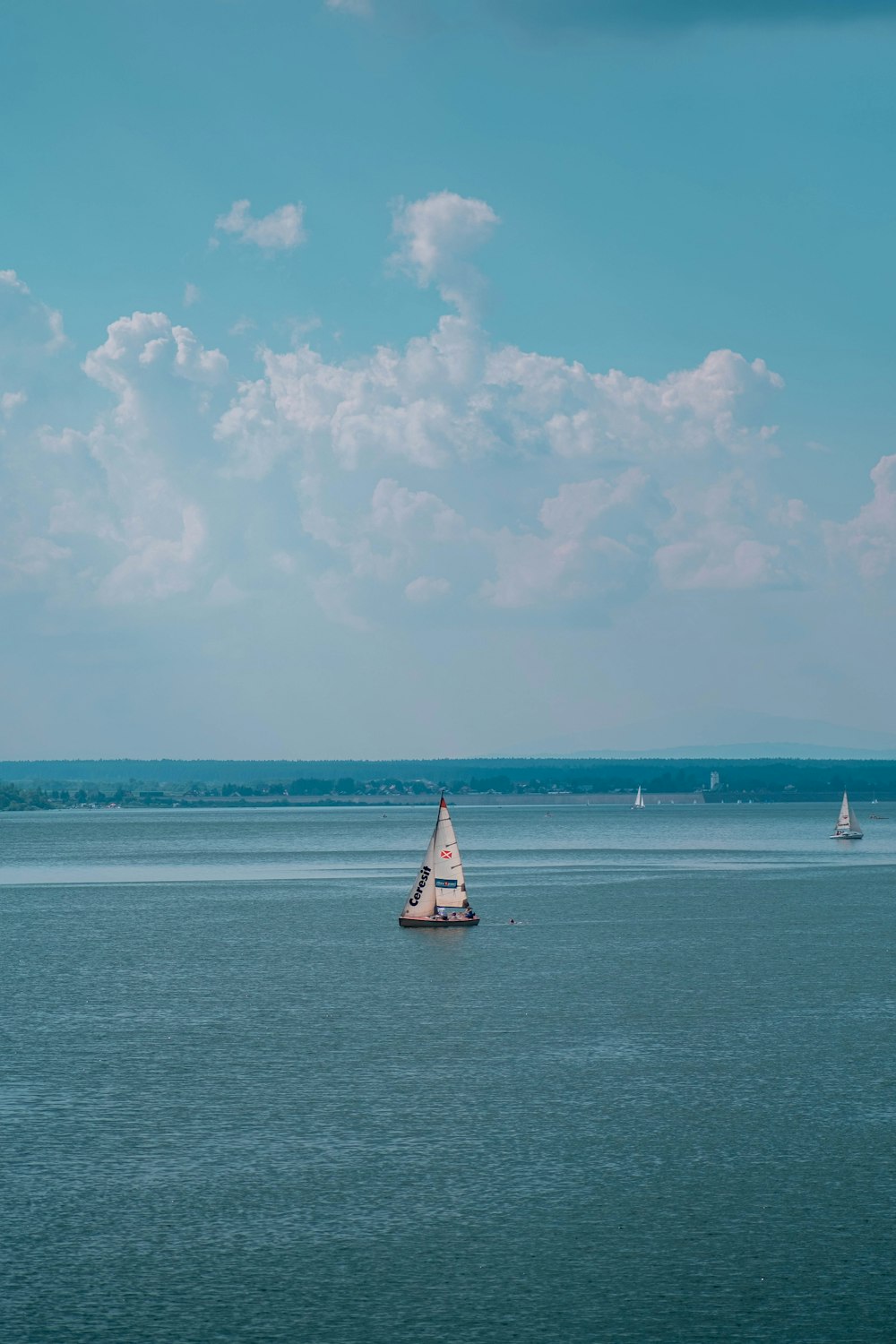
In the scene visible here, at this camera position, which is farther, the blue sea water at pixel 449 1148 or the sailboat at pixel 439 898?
the sailboat at pixel 439 898

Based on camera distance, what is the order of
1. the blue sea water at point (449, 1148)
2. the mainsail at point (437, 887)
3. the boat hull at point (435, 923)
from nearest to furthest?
1. the blue sea water at point (449, 1148)
2. the mainsail at point (437, 887)
3. the boat hull at point (435, 923)

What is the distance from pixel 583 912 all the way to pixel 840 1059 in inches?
2723

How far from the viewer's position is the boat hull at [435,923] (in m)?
116

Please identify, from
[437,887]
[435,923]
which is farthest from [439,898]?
[435,923]

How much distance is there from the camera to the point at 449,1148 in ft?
163

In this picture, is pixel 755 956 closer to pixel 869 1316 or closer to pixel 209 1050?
pixel 209 1050

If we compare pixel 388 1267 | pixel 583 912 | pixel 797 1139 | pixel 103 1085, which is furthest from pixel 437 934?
pixel 388 1267

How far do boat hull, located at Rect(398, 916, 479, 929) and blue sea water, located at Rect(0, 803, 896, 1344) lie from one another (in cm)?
1419

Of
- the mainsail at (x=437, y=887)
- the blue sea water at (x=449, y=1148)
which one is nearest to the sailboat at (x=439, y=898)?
the mainsail at (x=437, y=887)

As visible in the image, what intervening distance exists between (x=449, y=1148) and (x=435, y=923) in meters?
66.4

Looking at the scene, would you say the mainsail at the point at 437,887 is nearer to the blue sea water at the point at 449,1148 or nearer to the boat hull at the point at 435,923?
the boat hull at the point at 435,923

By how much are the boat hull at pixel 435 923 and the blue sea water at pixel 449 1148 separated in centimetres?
A: 1419

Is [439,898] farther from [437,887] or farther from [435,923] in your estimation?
[435,923]

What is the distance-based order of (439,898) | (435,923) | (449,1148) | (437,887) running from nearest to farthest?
1. (449,1148)
2. (435,923)
3. (439,898)
4. (437,887)
